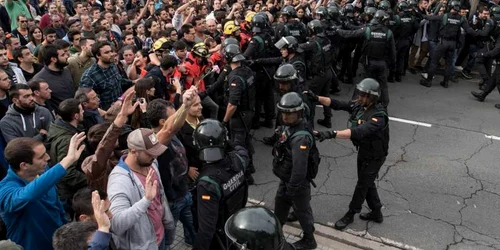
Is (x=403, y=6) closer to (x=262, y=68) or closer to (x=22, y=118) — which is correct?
(x=262, y=68)

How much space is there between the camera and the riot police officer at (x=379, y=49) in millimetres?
8625

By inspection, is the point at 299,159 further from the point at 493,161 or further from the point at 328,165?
the point at 493,161

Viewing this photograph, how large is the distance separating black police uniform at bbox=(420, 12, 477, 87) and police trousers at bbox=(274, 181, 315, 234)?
686 cm

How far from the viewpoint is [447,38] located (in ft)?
33.0

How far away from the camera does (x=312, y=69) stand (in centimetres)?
793

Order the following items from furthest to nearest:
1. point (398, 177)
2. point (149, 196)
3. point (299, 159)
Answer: point (398, 177) < point (299, 159) < point (149, 196)

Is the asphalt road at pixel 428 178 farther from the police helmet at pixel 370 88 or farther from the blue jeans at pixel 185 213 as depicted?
the police helmet at pixel 370 88

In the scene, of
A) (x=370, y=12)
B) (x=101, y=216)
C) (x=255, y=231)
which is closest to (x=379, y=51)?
(x=370, y=12)

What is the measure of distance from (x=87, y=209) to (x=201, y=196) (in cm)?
87

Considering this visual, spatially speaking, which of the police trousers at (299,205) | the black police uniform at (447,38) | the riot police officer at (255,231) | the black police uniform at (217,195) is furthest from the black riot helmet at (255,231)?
the black police uniform at (447,38)

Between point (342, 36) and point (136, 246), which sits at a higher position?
point (136, 246)

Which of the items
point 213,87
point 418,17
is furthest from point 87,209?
point 418,17

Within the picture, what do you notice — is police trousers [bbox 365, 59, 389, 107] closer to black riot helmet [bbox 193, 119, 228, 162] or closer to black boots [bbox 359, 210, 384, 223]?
black boots [bbox 359, 210, 384, 223]

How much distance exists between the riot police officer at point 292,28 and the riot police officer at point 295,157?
4.26 m
